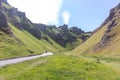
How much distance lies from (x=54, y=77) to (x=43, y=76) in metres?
1.24

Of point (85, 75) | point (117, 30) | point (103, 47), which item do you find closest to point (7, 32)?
point (103, 47)

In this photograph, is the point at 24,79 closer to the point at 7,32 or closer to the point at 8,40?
the point at 8,40

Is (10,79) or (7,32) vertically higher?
(7,32)

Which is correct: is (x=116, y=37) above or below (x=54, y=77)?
above

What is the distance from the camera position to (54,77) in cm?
3344

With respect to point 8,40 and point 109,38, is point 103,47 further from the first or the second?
point 8,40

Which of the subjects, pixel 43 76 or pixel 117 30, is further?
pixel 117 30

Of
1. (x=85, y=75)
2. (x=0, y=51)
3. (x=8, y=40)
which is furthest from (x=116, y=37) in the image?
(x=85, y=75)

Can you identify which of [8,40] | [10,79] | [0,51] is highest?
[8,40]

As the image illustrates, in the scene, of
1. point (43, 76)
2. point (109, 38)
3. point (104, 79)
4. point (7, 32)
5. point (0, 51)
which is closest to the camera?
point (43, 76)

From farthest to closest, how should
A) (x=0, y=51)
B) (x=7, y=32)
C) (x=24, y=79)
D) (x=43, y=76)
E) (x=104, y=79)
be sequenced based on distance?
(x=7, y=32) < (x=0, y=51) < (x=104, y=79) < (x=43, y=76) < (x=24, y=79)

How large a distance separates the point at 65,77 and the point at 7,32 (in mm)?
124287

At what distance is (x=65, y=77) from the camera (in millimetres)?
33938

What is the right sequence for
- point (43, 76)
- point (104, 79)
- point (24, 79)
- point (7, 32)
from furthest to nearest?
point (7, 32) → point (104, 79) → point (43, 76) → point (24, 79)
